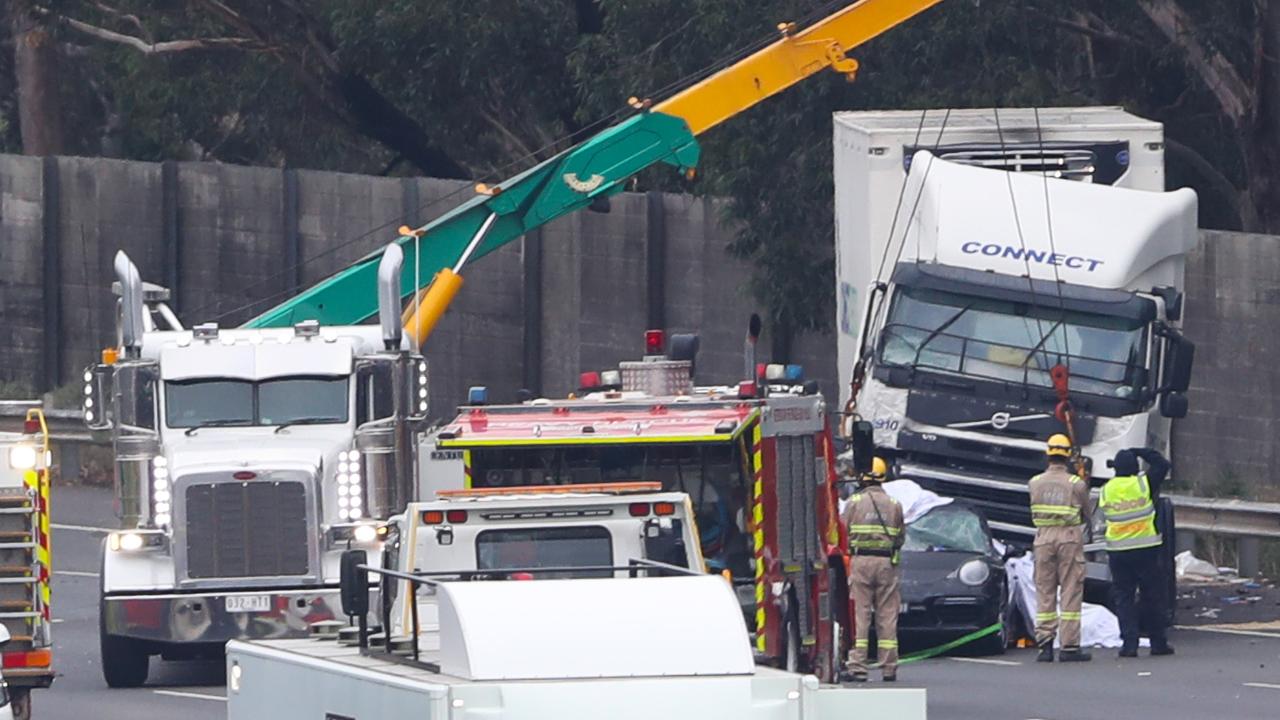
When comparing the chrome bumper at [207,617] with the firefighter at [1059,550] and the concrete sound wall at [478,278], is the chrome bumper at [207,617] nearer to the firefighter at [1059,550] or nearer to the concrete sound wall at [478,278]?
the firefighter at [1059,550]

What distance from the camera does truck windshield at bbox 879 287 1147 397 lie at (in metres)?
23.4

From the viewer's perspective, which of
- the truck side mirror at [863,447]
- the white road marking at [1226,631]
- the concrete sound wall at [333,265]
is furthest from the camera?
the concrete sound wall at [333,265]

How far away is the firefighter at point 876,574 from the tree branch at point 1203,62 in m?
13.9

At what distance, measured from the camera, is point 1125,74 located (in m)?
34.9

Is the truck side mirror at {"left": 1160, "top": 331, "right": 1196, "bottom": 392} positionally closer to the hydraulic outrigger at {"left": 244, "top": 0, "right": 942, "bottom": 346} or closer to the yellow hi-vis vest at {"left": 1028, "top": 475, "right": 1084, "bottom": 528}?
the yellow hi-vis vest at {"left": 1028, "top": 475, "right": 1084, "bottom": 528}

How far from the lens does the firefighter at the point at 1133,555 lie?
69.4 feet

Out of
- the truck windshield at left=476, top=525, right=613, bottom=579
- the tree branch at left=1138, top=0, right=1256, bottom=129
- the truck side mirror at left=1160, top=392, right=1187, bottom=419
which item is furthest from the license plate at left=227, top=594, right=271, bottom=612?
the tree branch at left=1138, top=0, right=1256, bottom=129

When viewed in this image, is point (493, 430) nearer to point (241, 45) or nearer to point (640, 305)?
point (640, 305)

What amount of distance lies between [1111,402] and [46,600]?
10423mm

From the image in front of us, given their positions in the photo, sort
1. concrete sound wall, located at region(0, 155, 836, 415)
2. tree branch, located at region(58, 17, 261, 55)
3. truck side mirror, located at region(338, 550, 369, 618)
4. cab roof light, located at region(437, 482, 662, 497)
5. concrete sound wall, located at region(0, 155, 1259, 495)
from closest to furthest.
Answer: truck side mirror, located at region(338, 550, 369, 618) < cab roof light, located at region(437, 482, 662, 497) < concrete sound wall, located at region(0, 155, 1259, 495) < concrete sound wall, located at region(0, 155, 836, 415) < tree branch, located at region(58, 17, 261, 55)

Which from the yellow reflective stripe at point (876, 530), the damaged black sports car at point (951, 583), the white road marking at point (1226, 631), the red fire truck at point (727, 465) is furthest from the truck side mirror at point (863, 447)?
the white road marking at point (1226, 631)

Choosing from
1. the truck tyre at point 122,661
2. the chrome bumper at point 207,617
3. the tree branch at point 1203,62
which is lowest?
the truck tyre at point 122,661

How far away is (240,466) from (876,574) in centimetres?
464

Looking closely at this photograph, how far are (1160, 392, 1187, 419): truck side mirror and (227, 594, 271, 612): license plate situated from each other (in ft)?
27.5
